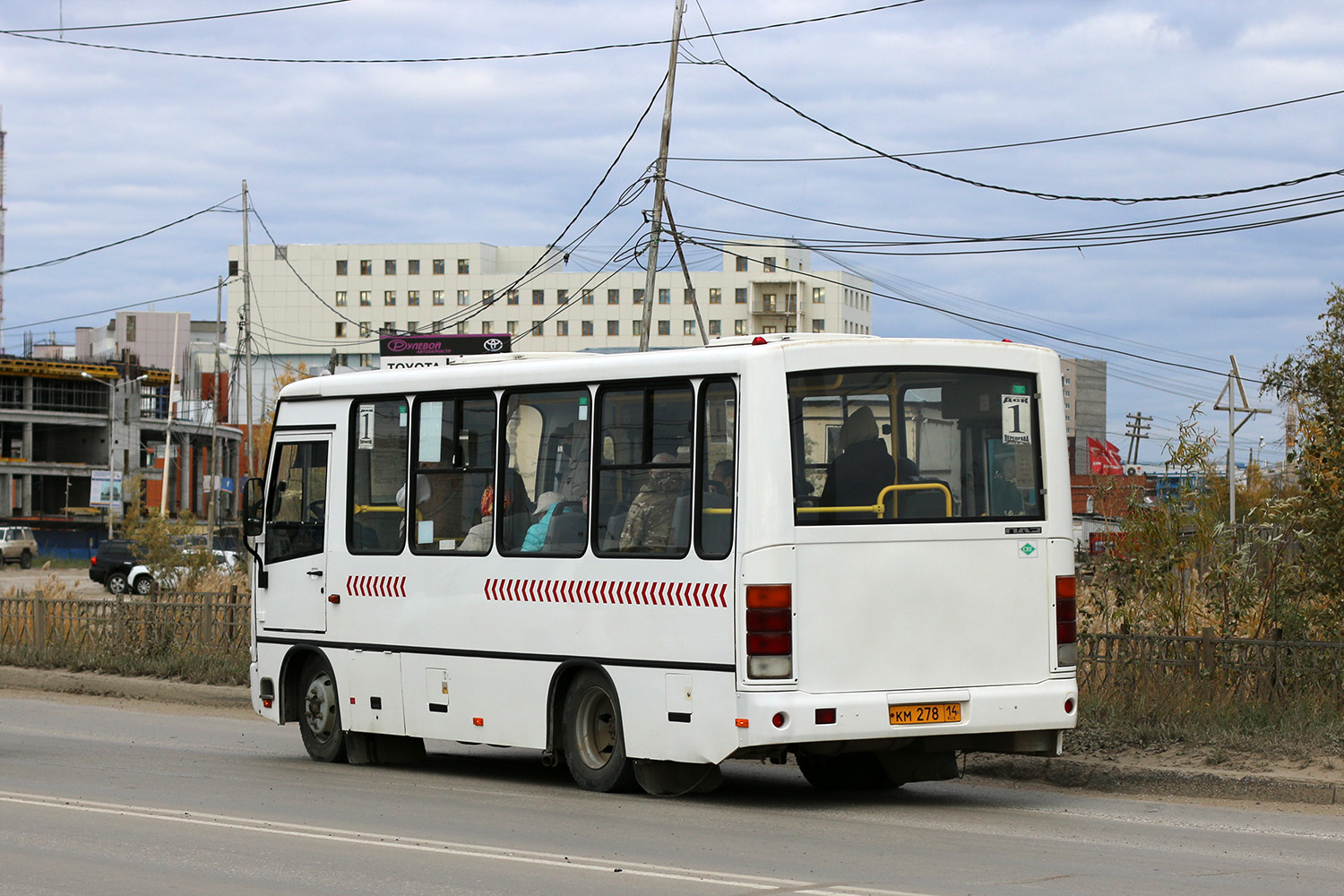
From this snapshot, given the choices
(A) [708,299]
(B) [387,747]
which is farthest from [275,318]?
(B) [387,747]

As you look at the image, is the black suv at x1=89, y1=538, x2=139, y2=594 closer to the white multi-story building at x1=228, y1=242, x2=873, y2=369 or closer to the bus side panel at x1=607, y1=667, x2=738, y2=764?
the bus side panel at x1=607, y1=667, x2=738, y2=764

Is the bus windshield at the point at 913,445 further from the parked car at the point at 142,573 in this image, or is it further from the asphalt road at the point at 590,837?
the parked car at the point at 142,573

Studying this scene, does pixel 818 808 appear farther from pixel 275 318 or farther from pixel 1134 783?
pixel 275 318

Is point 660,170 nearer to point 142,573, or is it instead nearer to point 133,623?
point 133,623

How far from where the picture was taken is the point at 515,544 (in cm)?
1159

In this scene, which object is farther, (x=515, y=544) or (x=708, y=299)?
(x=708, y=299)

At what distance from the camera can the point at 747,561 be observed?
9953 mm

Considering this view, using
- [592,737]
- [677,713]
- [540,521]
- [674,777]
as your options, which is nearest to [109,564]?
[540,521]

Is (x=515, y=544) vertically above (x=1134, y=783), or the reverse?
(x=515, y=544)

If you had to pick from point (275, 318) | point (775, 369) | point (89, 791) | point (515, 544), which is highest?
point (275, 318)

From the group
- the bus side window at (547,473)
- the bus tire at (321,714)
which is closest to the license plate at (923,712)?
the bus side window at (547,473)

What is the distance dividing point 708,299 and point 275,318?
120 feet

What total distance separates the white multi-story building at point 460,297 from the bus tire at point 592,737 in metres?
124

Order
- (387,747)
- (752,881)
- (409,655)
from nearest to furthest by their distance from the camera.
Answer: (752,881) < (409,655) < (387,747)
